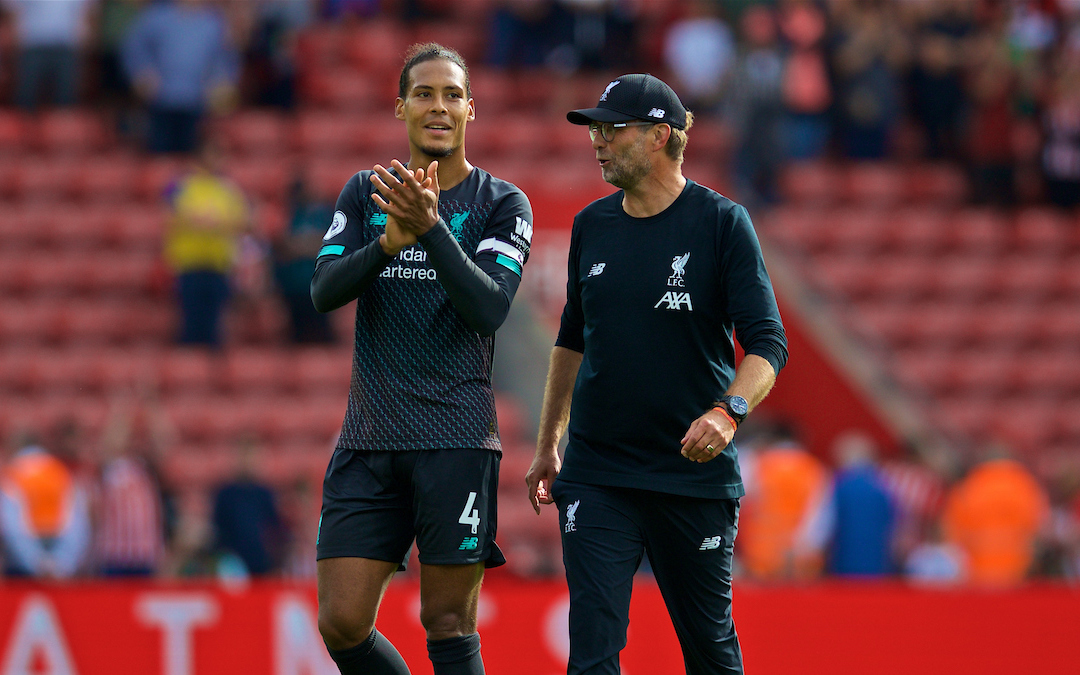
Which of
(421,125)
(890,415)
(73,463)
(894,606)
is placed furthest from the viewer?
(890,415)

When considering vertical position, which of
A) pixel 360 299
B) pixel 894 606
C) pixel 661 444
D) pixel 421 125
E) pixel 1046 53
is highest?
pixel 1046 53

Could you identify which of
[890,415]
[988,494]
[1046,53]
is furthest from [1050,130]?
[988,494]

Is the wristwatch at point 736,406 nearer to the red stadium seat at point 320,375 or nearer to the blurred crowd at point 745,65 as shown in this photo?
the red stadium seat at point 320,375

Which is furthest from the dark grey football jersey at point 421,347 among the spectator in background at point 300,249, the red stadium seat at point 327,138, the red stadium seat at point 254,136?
the red stadium seat at point 254,136

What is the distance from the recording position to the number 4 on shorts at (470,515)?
4.61m

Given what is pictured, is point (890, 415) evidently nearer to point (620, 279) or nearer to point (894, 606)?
point (894, 606)

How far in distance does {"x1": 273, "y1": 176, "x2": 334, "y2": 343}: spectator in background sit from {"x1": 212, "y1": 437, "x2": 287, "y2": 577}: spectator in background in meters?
2.49

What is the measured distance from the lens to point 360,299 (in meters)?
4.73

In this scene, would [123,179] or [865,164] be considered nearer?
[123,179]

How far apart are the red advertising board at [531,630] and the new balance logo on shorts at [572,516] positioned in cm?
353

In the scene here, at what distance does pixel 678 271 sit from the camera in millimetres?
4766

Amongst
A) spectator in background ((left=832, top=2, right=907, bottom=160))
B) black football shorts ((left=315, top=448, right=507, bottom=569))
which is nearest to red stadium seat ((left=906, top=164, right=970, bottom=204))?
spectator in background ((left=832, top=2, right=907, bottom=160))

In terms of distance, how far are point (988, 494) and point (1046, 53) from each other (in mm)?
7412

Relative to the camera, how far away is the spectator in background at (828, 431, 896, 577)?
10.8 meters
